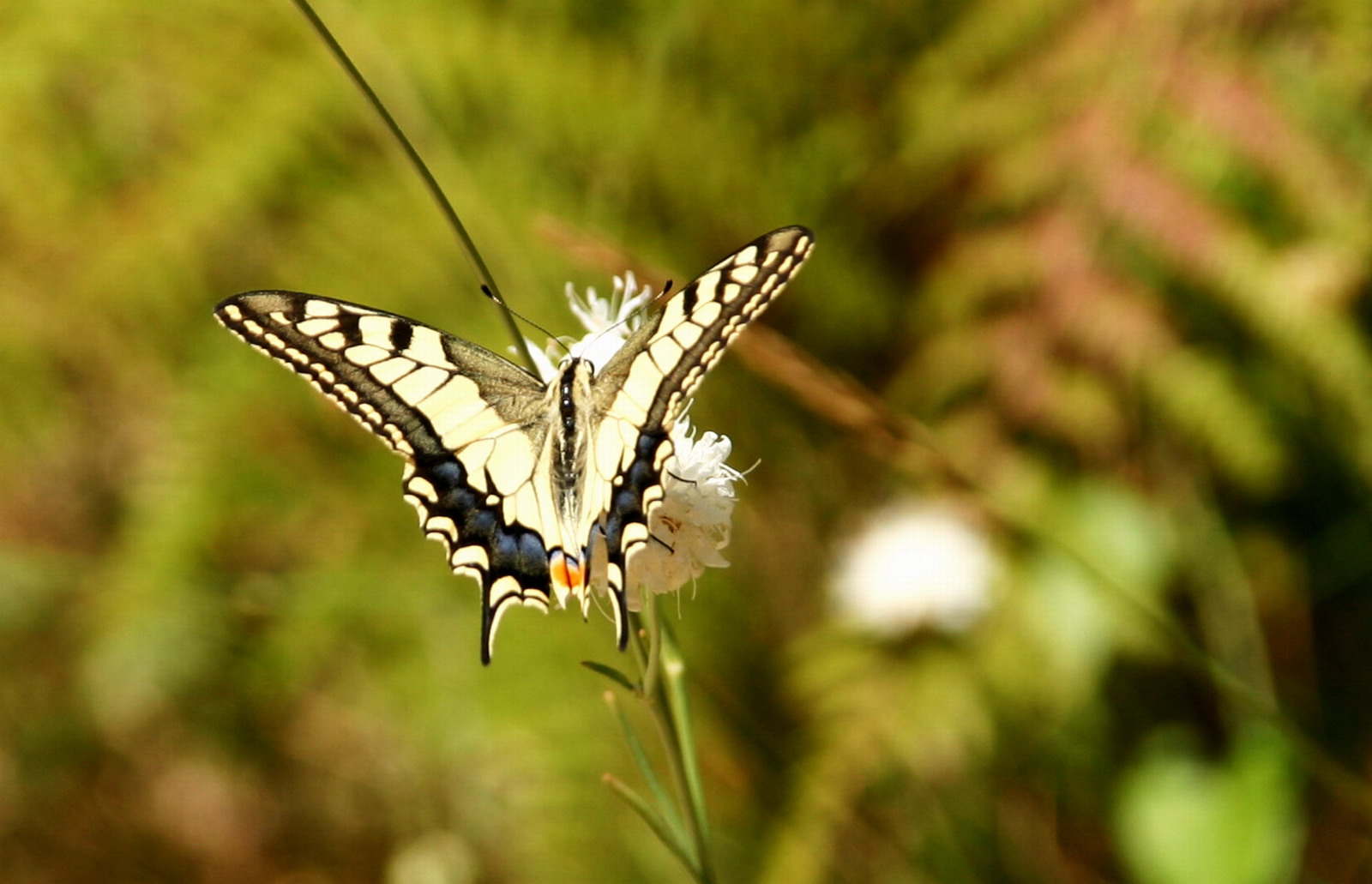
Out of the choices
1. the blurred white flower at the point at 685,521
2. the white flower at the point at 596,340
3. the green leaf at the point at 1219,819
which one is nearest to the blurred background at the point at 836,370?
the green leaf at the point at 1219,819

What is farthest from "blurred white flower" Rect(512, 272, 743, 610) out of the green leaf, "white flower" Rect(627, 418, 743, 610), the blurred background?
the green leaf

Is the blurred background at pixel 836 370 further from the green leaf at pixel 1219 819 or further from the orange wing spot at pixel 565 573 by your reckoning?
the orange wing spot at pixel 565 573

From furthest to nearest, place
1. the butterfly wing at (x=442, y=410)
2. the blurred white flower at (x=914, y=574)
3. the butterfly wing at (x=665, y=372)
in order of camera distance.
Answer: the blurred white flower at (x=914, y=574) < the butterfly wing at (x=442, y=410) < the butterfly wing at (x=665, y=372)

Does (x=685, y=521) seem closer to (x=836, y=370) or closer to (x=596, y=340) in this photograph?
(x=596, y=340)

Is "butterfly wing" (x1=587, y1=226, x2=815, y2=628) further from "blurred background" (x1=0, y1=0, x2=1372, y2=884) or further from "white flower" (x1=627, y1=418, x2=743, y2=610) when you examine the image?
"blurred background" (x1=0, y1=0, x2=1372, y2=884)

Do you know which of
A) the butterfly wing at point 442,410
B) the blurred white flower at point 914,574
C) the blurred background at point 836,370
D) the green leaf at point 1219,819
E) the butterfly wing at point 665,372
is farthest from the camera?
the blurred white flower at point 914,574

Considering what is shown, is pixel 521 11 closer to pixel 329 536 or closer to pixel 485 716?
pixel 329 536

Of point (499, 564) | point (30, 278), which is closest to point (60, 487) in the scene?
point (30, 278)
